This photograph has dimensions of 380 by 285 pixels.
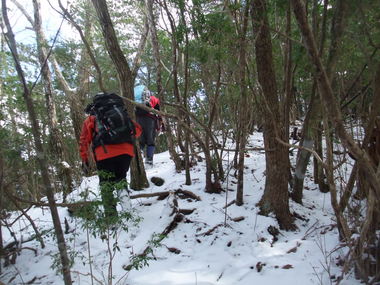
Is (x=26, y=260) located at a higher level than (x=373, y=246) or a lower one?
lower

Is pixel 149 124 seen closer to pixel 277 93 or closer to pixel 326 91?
pixel 277 93

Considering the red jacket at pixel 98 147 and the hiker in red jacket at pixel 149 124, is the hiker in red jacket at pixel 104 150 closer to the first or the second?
the red jacket at pixel 98 147

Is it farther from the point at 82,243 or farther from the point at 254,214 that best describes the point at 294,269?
the point at 82,243

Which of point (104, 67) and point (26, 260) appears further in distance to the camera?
point (104, 67)

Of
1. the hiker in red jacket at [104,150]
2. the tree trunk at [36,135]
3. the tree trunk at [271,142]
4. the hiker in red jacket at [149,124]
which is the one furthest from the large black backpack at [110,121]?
the hiker in red jacket at [149,124]

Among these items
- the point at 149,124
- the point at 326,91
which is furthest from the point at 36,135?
the point at 149,124

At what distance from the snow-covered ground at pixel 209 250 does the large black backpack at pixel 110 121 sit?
735 mm

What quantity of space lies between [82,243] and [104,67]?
8.77 metres

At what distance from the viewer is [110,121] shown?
11.6ft

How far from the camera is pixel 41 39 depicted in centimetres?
820

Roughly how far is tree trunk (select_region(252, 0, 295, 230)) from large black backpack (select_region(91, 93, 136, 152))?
5.61 feet

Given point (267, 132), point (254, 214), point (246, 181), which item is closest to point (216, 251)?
point (254, 214)

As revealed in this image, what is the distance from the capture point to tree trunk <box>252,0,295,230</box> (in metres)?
3.47

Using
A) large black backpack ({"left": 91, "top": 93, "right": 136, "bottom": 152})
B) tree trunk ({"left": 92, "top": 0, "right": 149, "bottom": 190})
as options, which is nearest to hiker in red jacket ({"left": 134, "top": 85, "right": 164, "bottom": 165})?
tree trunk ({"left": 92, "top": 0, "right": 149, "bottom": 190})
